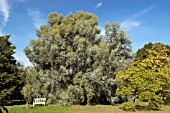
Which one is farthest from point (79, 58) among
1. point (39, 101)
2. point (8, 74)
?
point (8, 74)

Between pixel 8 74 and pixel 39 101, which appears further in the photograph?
pixel 8 74

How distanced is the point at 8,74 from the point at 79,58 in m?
8.96

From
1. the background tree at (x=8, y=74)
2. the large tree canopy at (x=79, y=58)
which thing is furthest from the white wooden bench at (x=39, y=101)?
the background tree at (x=8, y=74)

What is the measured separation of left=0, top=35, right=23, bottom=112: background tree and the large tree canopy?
1.99m

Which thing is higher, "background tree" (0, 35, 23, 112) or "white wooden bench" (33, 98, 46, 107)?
"background tree" (0, 35, 23, 112)

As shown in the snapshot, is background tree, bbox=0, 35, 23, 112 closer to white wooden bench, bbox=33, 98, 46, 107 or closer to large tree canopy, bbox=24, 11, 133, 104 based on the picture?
large tree canopy, bbox=24, 11, 133, 104

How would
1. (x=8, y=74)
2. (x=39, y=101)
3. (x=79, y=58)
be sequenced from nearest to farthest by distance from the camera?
(x=39, y=101)
(x=79, y=58)
(x=8, y=74)

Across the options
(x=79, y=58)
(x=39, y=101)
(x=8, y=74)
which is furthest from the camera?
(x=8, y=74)

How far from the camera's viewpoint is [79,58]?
26.0m

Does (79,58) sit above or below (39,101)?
above

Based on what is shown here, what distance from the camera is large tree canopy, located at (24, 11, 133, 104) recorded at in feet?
84.2

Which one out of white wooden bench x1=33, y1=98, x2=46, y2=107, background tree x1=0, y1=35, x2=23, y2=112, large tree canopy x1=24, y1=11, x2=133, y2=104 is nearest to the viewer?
white wooden bench x1=33, y1=98, x2=46, y2=107

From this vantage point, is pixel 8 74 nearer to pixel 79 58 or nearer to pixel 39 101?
pixel 39 101

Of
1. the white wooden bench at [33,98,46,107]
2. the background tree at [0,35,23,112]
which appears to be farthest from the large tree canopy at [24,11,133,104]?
the background tree at [0,35,23,112]
